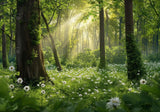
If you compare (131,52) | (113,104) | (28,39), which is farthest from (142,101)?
(131,52)

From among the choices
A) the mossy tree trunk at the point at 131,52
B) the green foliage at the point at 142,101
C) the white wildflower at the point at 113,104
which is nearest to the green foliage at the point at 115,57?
the mossy tree trunk at the point at 131,52

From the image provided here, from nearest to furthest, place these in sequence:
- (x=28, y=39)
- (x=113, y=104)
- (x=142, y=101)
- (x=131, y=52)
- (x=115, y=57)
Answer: (x=113, y=104)
(x=142, y=101)
(x=28, y=39)
(x=131, y=52)
(x=115, y=57)

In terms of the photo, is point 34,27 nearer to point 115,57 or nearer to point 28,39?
point 28,39

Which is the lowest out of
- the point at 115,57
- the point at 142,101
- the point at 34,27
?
the point at 115,57

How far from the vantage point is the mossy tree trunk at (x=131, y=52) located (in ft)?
24.7

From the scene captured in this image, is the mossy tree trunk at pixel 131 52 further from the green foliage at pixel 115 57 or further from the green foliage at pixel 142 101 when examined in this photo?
the green foliage at pixel 115 57

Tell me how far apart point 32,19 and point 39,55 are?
3.90 feet

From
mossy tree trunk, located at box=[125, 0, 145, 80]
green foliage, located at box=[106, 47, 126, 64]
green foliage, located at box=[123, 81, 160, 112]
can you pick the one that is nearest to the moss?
mossy tree trunk, located at box=[125, 0, 145, 80]

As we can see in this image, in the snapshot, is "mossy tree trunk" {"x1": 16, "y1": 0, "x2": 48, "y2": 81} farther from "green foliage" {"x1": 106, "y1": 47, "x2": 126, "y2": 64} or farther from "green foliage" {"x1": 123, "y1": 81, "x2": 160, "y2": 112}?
"green foliage" {"x1": 106, "y1": 47, "x2": 126, "y2": 64}

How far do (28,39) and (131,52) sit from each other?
4.44 m

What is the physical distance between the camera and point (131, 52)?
7.65 meters

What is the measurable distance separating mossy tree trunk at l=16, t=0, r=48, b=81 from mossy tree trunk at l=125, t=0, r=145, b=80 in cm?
395

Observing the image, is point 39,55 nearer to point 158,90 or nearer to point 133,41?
point 133,41

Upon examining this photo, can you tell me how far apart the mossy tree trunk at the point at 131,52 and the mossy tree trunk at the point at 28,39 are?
13.0 feet
